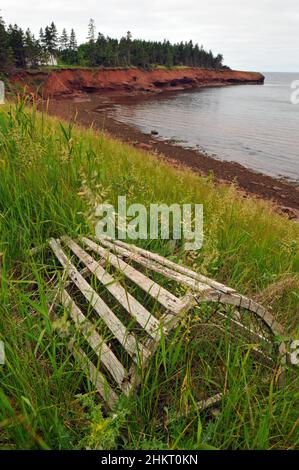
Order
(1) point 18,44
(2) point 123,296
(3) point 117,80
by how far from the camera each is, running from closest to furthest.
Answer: (2) point 123,296
(1) point 18,44
(3) point 117,80

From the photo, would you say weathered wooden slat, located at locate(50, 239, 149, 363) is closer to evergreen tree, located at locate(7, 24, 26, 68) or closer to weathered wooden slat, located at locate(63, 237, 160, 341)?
weathered wooden slat, located at locate(63, 237, 160, 341)

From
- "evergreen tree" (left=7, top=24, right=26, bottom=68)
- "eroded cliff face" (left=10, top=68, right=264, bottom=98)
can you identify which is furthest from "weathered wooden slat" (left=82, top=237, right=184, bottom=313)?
"evergreen tree" (left=7, top=24, right=26, bottom=68)

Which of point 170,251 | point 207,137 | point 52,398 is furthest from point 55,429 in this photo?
point 207,137

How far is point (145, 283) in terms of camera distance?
7.39 ft

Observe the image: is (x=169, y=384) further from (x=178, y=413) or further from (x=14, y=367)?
(x=14, y=367)

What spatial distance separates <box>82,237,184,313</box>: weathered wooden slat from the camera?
2.01m

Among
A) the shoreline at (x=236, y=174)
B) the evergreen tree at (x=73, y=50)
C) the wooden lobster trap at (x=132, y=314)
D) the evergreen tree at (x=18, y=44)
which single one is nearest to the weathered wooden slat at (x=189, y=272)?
the wooden lobster trap at (x=132, y=314)

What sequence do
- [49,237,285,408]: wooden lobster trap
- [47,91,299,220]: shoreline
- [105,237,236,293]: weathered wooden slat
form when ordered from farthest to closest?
1. [47,91,299,220]: shoreline
2. [105,237,236,293]: weathered wooden slat
3. [49,237,285,408]: wooden lobster trap

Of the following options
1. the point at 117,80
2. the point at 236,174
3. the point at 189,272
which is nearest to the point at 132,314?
the point at 189,272

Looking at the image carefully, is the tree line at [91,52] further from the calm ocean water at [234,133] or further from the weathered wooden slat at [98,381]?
the weathered wooden slat at [98,381]

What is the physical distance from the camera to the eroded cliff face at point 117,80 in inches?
2234

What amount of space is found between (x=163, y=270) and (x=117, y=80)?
79.0 metres

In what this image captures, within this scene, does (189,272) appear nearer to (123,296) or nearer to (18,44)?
(123,296)

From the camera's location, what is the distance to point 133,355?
1.92 metres
